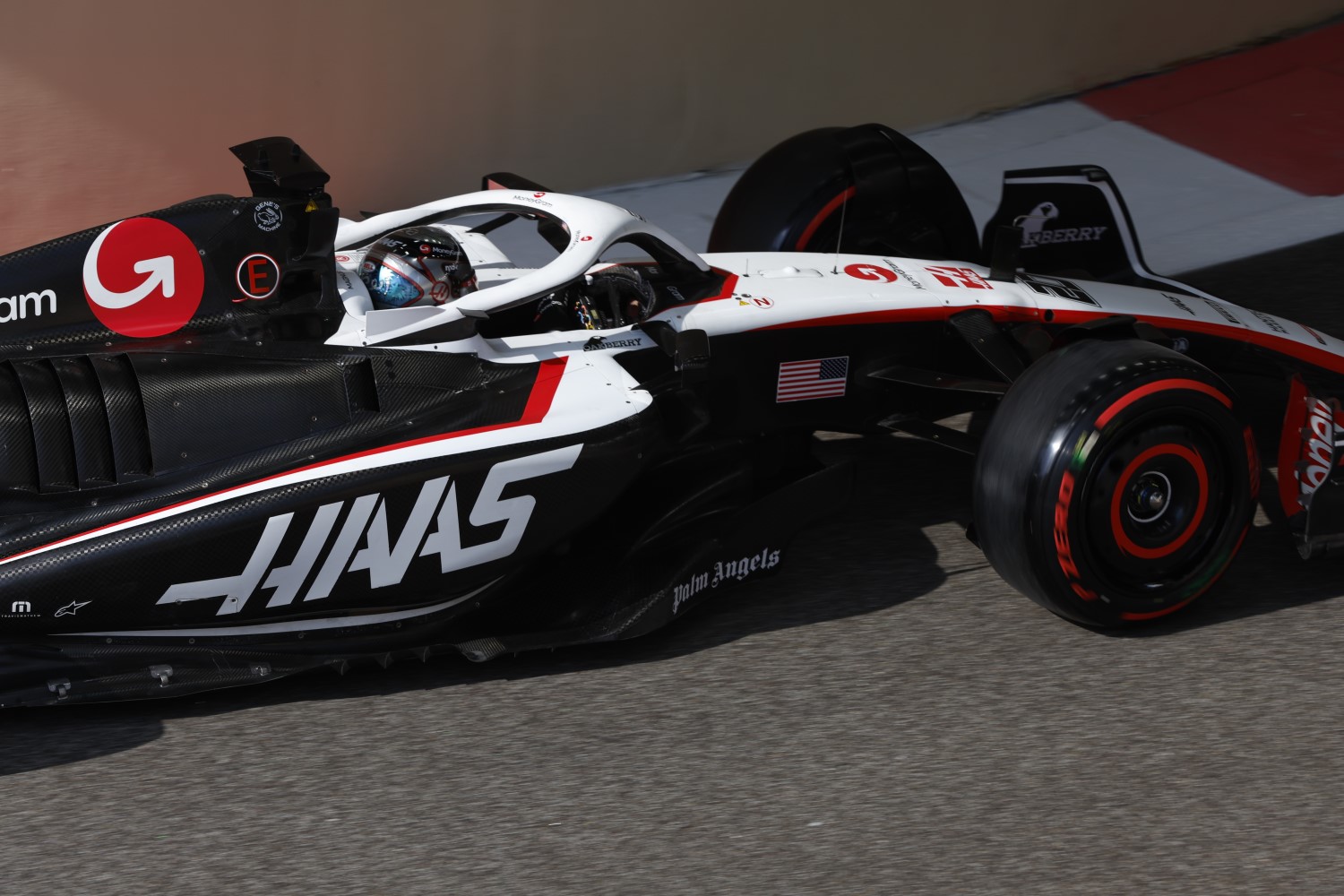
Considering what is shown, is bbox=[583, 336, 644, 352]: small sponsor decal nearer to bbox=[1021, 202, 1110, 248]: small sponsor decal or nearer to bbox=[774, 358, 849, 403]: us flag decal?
bbox=[774, 358, 849, 403]: us flag decal

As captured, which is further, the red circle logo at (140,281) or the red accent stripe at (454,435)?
the red circle logo at (140,281)

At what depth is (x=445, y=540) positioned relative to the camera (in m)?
3.87

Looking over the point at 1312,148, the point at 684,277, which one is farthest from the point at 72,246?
the point at 1312,148

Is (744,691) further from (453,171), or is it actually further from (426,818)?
(453,171)

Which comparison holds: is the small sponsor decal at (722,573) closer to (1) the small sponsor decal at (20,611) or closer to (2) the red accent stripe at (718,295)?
(2) the red accent stripe at (718,295)

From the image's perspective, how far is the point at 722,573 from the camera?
4.29 meters

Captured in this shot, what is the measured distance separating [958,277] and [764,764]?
196 centimetres

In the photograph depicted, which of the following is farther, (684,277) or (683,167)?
(683,167)

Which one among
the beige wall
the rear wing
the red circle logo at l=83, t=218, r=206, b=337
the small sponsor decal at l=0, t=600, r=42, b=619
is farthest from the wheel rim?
the beige wall

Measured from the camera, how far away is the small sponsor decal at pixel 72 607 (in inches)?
143

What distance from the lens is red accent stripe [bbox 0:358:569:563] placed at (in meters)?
3.66

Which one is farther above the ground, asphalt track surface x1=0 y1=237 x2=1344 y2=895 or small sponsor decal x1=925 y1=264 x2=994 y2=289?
small sponsor decal x1=925 y1=264 x2=994 y2=289

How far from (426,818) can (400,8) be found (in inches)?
191

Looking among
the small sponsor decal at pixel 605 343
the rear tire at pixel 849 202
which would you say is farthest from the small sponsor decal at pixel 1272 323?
the small sponsor decal at pixel 605 343
